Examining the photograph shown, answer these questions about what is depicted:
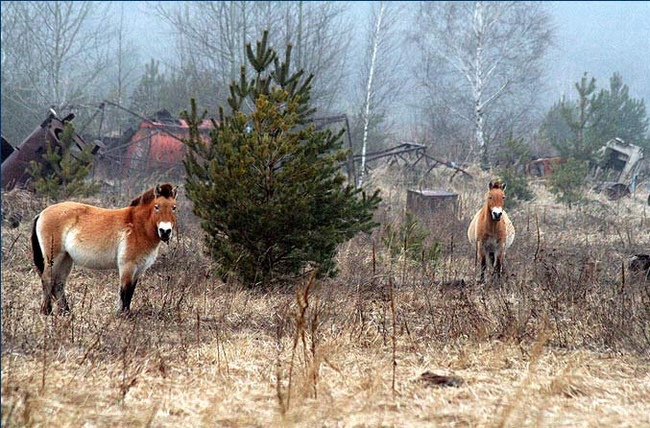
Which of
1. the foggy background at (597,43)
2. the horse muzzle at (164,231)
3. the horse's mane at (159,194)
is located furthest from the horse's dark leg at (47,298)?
the foggy background at (597,43)

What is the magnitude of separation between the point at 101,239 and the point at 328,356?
A: 2804mm

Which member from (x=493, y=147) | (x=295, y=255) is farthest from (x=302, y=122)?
(x=493, y=147)

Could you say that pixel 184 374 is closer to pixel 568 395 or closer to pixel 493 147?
pixel 568 395

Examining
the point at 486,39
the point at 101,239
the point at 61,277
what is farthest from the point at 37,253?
the point at 486,39

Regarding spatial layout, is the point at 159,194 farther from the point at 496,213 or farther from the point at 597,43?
the point at 597,43

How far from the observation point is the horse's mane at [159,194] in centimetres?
679

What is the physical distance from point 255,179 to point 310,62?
19.9 m

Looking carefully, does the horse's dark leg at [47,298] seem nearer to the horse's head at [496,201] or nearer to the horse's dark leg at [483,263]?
the horse's dark leg at [483,263]

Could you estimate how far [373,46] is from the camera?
27250mm

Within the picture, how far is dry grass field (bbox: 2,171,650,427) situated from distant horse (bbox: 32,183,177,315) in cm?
38

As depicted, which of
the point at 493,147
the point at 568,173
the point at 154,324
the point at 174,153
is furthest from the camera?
the point at 493,147

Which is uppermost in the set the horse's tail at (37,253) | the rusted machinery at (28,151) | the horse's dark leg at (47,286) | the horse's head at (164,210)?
the rusted machinery at (28,151)

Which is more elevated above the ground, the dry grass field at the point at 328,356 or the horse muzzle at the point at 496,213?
the horse muzzle at the point at 496,213

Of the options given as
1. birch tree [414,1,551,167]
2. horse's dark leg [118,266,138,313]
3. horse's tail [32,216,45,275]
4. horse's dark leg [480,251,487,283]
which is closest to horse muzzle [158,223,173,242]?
horse's dark leg [118,266,138,313]
